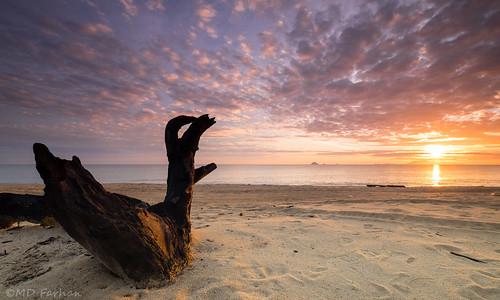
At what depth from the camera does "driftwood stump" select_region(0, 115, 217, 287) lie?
2.98 meters

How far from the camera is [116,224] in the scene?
328cm

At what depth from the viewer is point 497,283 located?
3.85 meters

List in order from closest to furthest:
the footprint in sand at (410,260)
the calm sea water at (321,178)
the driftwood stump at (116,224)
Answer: the driftwood stump at (116,224) → the footprint in sand at (410,260) → the calm sea water at (321,178)

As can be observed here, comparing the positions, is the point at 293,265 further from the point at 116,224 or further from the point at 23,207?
the point at 23,207

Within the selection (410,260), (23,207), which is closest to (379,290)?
(410,260)

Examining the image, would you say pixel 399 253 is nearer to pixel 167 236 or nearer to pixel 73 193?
pixel 167 236

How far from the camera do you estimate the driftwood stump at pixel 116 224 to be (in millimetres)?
2979

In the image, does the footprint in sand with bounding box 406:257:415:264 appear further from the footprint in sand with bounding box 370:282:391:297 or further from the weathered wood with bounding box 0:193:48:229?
the weathered wood with bounding box 0:193:48:229

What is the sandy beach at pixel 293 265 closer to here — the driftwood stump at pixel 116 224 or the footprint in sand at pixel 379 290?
the footprint in sand at pixel 379 290

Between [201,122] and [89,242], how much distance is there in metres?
2.60
